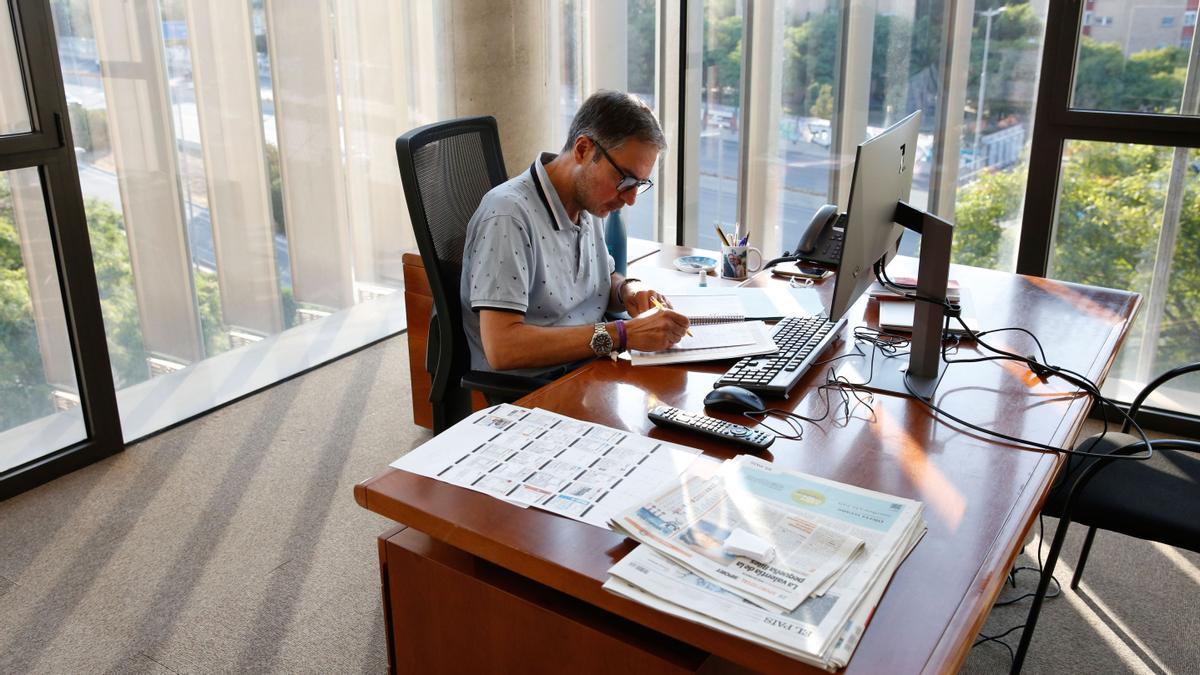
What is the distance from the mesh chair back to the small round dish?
694 millimetres

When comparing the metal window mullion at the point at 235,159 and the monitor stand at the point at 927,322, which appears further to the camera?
the metal window mullion at the point at 235,159

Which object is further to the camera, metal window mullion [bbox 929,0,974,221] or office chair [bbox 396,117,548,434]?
metal window mullion [bbox 929,0,974,221]

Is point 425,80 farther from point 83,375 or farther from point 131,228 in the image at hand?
point 83,375

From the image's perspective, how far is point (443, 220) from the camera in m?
2.23

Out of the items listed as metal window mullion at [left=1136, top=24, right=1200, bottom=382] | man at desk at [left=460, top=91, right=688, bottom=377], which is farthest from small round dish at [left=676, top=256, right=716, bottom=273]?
metal window mullion at [left=1136, top=24, right=1200, bottom=382]

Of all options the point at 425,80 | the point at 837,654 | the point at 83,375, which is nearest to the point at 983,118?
the point at 425,80

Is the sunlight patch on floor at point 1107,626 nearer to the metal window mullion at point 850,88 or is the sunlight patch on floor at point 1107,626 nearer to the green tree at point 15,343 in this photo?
the metal window mullion at point 850,88

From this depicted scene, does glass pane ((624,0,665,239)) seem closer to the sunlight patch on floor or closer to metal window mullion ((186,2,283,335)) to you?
metal window mullion ((186,2,283,335))

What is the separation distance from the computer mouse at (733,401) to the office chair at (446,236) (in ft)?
1.36

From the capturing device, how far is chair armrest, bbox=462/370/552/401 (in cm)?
204

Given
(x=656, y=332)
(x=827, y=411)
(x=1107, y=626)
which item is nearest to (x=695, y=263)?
(x=656, y=332)

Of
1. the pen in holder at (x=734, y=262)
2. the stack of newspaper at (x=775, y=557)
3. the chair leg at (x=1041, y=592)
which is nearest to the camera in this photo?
the stack of newspaper at (x=775, y=557)

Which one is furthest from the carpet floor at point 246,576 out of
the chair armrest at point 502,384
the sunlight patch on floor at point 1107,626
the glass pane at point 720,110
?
the glass pane at point 720,110

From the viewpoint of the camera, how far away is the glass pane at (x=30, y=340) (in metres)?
2.90
